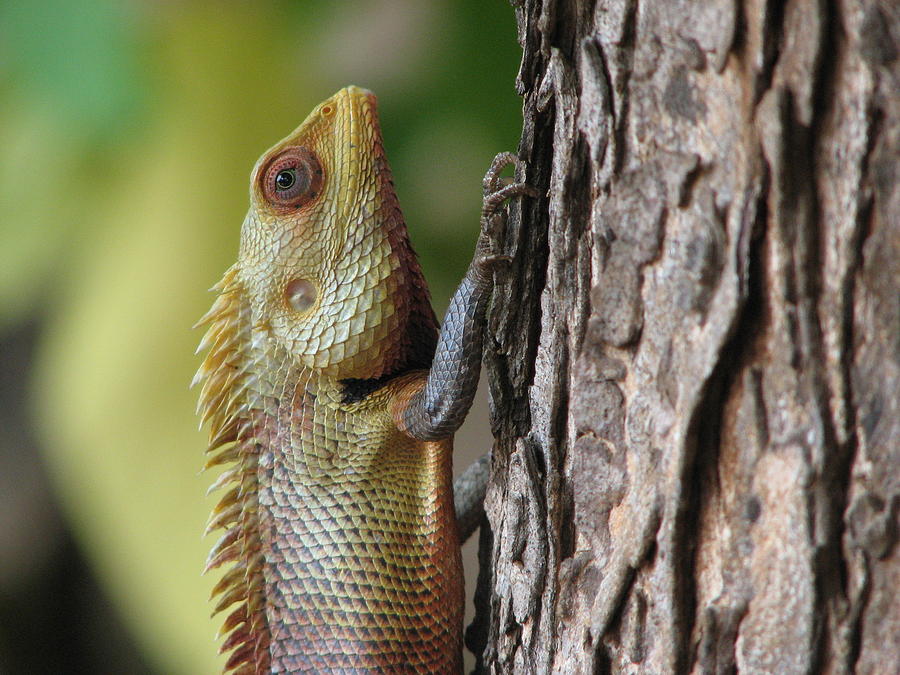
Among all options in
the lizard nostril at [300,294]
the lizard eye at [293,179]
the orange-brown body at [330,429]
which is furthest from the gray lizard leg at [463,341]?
the lizard eye at [293,179]

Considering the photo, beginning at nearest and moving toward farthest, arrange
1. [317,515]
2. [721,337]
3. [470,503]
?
[721,337] < [317,515] < [470,503]

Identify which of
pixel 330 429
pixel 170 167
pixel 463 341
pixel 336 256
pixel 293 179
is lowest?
pixel 330 429

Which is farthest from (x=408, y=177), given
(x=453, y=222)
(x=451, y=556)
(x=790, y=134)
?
(x=790, y=134)

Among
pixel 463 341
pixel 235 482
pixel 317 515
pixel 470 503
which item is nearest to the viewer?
pixel 463 341

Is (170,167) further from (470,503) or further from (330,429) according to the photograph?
(470,503)

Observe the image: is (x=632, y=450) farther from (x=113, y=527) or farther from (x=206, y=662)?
(x=113, y=527)

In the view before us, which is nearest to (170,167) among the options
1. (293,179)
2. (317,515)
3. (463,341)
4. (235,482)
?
(293,179)
